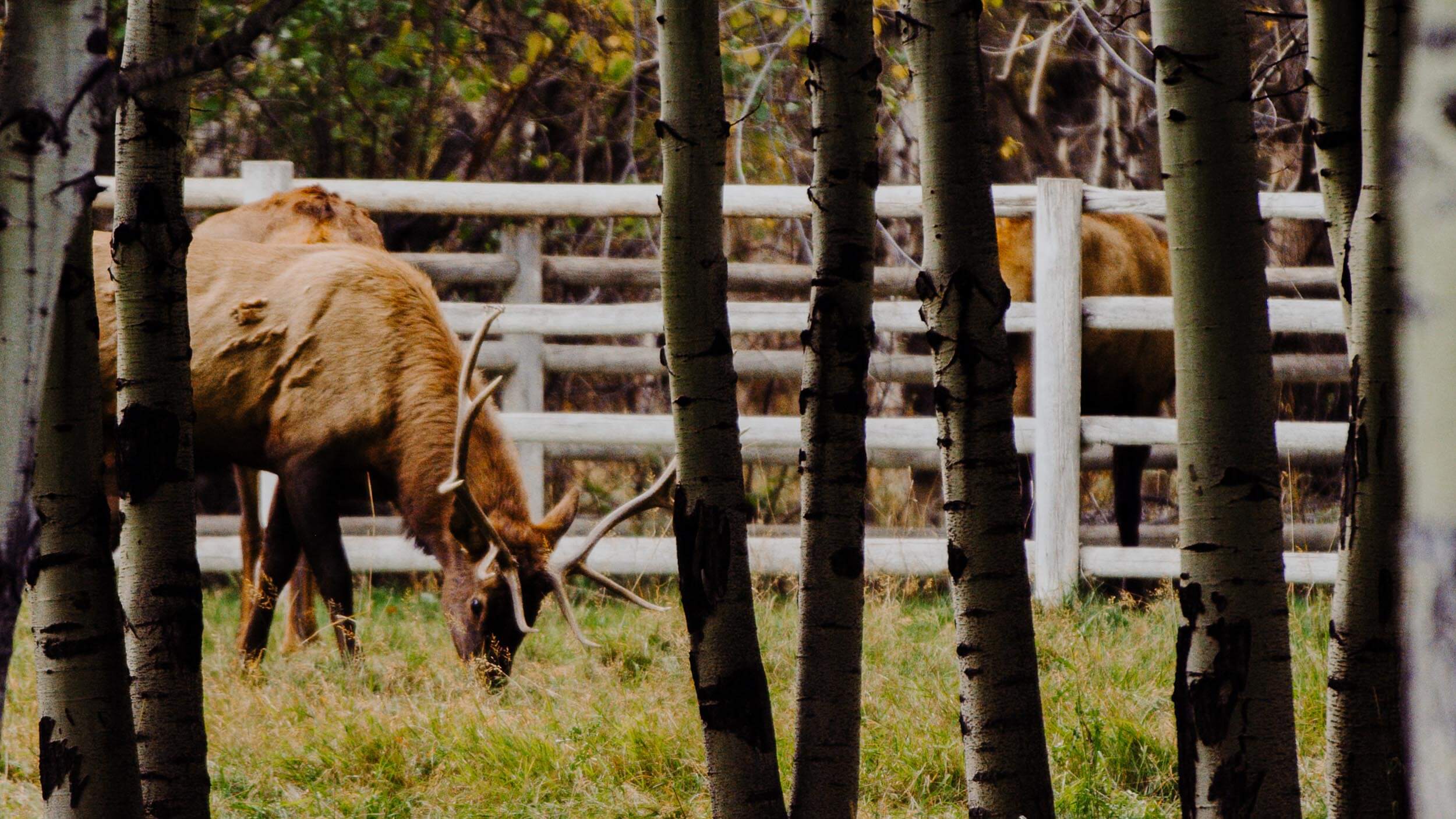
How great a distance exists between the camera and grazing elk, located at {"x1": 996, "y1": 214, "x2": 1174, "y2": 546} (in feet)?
22.5

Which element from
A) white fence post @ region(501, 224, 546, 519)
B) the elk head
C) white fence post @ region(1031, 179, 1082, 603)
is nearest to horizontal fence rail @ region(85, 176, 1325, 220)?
white fence post @ region(1031, 179, 1082, 603)

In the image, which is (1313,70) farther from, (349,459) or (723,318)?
(349,459)

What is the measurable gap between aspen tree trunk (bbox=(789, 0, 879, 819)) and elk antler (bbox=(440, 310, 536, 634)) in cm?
221

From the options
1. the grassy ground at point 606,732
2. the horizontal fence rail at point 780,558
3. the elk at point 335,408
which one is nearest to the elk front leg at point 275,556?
the elk at point 335,408

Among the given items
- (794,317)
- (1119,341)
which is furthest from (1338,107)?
(1119,341)

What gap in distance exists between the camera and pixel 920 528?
7.77m

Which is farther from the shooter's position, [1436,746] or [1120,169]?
[1120,169]

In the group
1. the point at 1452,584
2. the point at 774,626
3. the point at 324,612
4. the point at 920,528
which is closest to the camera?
the point at 1452,584

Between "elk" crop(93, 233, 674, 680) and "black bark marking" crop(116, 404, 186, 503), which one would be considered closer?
"black bark marking" crop(116, 404, 186, 503)

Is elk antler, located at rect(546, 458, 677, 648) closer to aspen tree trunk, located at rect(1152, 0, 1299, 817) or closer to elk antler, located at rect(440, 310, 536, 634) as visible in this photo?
elk antler, located at rect(440, 310, 536, 634)

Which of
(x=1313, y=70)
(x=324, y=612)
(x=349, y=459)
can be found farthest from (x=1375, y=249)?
(x=324, y=612)

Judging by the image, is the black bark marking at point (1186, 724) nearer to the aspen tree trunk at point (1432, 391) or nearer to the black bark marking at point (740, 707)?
the black bark marking at point (740, 707)

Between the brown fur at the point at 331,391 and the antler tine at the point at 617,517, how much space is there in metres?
0.14

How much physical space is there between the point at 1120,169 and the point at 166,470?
8502 millimetres
